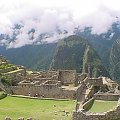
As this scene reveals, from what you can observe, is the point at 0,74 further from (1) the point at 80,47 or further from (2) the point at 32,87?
(1) the point at 80,47

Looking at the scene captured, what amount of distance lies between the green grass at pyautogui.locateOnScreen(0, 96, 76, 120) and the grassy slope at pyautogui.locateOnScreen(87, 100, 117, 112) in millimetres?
2016

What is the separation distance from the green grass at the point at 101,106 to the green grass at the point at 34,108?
1949 millimetres

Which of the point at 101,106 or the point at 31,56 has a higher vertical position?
the point at 31,56

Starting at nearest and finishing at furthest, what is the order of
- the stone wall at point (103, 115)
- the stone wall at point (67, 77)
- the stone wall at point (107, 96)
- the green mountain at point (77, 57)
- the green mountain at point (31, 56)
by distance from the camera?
1. the stone wall at point (103, 115)
2. the stone wall at point (107, 96)
3. the stone wall at point (67, 77)
4. the green mountain at point (31, 56)
5. the green mountain at point (77, 57)

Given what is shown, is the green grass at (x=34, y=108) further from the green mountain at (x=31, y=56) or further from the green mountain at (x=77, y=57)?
the green mountain at (x=31, y=56)

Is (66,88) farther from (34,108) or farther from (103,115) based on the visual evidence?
(103,115)

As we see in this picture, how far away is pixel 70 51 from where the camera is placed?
18450 cm

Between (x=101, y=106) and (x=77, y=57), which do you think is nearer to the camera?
(x=101, y=106)

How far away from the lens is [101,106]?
102 feet

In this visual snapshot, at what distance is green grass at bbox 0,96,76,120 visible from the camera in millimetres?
31688

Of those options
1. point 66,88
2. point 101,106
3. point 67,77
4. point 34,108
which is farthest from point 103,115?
point 67,77

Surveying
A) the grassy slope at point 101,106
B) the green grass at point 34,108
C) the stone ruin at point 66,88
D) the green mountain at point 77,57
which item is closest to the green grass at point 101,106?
the grassy slope at point 101,106

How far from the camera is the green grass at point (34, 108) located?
31688 mm

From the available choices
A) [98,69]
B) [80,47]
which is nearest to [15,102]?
[98,69]
